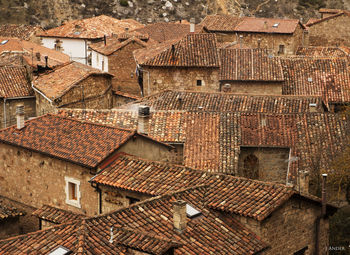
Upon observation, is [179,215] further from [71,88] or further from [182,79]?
[182,79]

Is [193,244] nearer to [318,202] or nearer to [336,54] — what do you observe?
[318,202]

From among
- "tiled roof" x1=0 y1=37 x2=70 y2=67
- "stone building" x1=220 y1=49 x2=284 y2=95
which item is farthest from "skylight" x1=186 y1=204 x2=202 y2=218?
"tiled roof" x1=0 y1=37 x2=70 y2=67

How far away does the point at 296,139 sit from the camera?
3275 cm

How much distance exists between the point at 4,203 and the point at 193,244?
12.1 metres

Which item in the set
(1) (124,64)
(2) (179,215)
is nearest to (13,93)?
(1) (124,64)

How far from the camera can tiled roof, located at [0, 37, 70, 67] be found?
1946 inches

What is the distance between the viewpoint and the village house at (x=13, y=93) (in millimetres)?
43531

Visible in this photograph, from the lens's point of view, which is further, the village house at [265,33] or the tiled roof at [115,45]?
the village house at [265,33]

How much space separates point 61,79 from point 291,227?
23.5 metres

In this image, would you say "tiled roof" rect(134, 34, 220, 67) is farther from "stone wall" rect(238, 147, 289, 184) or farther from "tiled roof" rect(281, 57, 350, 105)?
"stone wall" rect(238, 147, 289, 184)

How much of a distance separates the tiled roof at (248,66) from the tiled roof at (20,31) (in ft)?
101

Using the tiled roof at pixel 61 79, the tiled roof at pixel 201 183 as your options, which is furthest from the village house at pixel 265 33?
the tiled roof at pixel 201 183

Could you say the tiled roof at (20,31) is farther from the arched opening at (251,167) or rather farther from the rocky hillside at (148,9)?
the arched opening at (251,167)

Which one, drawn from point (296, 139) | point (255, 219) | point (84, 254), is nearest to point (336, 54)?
point (296, 139)
